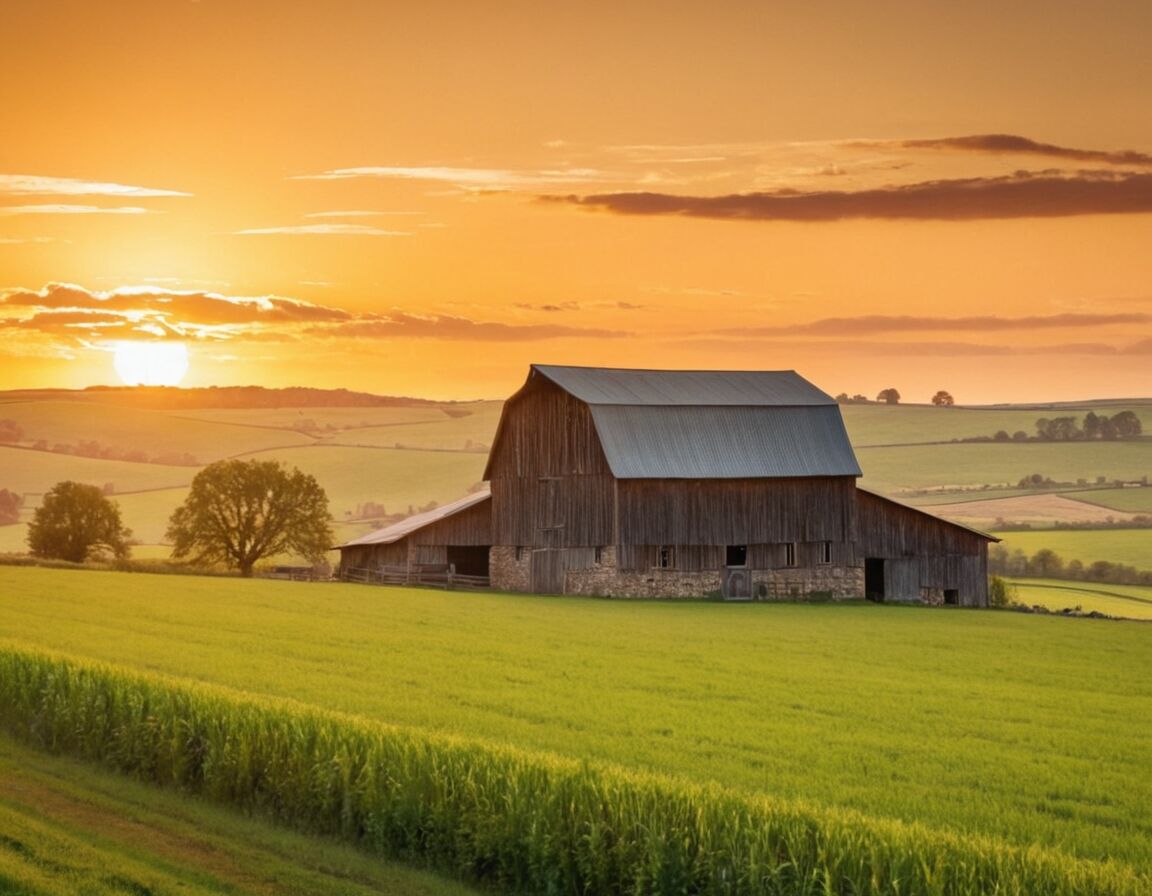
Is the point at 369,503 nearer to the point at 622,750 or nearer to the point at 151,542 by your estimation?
the point at 151,542

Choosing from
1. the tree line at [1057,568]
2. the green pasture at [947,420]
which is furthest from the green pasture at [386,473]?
the tree line at [1057,568]

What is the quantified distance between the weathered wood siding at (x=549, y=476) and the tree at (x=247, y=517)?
73.4 feet

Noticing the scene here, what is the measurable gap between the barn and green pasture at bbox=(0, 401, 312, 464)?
334 feet

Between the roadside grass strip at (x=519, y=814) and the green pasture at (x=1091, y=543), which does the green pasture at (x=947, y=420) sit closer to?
the green pasture at (x=1091, y=543)

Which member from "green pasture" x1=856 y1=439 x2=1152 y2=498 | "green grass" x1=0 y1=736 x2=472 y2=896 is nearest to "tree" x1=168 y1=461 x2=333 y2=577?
"green pasture" x1=856 y1=439 x2=1152 y2=498

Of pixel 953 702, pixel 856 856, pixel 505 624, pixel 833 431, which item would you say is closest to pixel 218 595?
pixel 505 624

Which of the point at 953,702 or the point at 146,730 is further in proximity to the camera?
the point at 953,702

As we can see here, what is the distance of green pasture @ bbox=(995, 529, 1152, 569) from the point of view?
10212cm

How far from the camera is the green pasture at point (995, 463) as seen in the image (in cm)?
14762

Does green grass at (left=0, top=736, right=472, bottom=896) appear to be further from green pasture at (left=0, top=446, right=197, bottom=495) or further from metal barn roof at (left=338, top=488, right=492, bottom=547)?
green pasture at (left=0, top=446, right=197, bottom=495)

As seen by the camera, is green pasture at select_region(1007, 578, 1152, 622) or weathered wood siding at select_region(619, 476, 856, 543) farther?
green pasture at select_region(1007, 578, 1152, 622)

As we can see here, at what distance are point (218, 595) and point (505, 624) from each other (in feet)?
56.7

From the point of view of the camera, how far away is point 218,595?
205 feet

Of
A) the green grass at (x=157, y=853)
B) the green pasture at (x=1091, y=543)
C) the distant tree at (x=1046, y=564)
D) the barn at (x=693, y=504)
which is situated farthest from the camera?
the green pasture at (x=1091, y=543)
